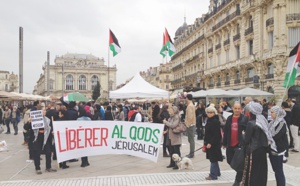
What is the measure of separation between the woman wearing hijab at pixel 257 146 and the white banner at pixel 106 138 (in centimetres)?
338

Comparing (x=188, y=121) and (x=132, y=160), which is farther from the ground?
(x=188, y=121)

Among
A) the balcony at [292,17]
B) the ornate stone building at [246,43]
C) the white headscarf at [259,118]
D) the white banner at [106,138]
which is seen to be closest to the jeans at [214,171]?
the white banner at [106,138]

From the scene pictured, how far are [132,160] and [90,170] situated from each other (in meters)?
1.66

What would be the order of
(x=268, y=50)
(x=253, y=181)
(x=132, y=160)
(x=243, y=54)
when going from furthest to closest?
1. (x=243, y=54)
2. (x=268, y=50)
3. (x=132, y=160)
4. (x=253, y=181)

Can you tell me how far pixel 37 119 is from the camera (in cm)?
788

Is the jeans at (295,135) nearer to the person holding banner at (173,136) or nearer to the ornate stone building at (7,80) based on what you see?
the person holding banner at (173,136)

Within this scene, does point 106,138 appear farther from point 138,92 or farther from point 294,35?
point 294,35

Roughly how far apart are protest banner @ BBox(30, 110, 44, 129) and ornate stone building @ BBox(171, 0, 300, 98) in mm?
23732

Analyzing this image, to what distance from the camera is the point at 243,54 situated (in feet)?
110

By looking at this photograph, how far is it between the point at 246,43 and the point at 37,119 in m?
29.1

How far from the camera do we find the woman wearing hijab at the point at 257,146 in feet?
16.4

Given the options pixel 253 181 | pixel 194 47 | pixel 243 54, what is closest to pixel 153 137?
pixel 253 181

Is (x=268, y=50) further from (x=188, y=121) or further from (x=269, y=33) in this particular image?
(x=188, y=121)

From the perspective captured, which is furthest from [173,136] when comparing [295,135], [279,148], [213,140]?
[295,135]
